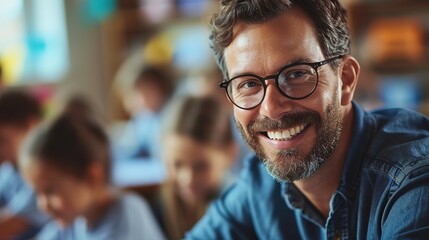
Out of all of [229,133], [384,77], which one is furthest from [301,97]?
[384,77]

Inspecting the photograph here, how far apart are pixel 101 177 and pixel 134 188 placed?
3.37 feet

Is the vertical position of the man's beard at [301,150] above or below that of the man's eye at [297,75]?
below

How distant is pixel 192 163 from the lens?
2.04 metres

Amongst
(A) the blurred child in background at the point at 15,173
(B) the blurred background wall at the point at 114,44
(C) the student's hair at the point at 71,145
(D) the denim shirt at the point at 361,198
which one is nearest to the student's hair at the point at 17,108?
(A) the blurred child in background at the point at 15,173

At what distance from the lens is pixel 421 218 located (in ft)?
2.69

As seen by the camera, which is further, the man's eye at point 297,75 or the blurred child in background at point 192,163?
the blurred child in background at point 192,163

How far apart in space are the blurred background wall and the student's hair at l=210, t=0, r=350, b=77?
3.73 metres

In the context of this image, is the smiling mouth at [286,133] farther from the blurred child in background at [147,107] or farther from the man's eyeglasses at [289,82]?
the blurred child in background at [147,107]

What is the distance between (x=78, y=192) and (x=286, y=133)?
998 mm

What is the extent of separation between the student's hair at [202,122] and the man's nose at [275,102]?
111 centimetres

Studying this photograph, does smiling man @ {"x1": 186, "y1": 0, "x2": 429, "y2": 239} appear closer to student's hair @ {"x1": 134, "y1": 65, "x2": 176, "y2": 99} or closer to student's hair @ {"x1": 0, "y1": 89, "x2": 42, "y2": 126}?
student's hair @ {"x1": 0, "y1": 89, "x2": 42, "y2": 126}

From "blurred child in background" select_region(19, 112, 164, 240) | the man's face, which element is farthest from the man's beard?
"blurred child in background" select_region(19, 112, 164, 240)

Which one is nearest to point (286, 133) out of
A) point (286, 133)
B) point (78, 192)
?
point (286, 133)

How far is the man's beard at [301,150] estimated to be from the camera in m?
0.95
